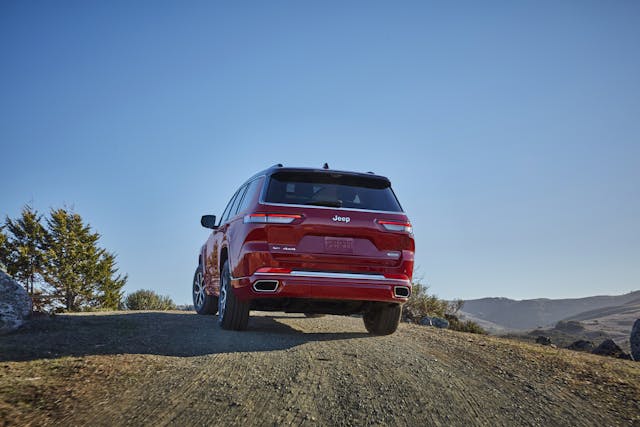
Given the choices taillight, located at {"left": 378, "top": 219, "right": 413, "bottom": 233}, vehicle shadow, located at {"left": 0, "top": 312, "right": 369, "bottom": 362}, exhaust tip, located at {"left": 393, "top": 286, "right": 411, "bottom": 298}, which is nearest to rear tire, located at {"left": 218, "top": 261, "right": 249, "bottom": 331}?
vehicle shadow, located at {"left": 0, "top": 312, "right": 369, "bottom": 362}

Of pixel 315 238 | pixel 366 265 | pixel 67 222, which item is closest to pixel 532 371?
pixel 366 265

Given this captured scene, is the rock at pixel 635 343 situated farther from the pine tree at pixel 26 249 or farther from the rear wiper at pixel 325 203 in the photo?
the pine tree at pixel 26 249

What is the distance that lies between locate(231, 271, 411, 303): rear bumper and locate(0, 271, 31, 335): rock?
299 cm

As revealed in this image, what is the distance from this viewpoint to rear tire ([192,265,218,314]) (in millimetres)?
9438

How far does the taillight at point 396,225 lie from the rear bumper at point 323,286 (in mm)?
582

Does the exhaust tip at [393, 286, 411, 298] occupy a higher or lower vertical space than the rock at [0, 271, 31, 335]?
higher

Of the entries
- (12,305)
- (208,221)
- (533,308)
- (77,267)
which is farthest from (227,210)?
(533,308)

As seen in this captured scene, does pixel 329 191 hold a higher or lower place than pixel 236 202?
lower

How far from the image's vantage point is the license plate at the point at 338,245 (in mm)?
5504

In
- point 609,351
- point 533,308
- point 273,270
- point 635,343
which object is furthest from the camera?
point 533,308

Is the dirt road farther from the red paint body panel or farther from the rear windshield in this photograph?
the rear windshield

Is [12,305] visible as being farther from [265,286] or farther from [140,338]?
[265,286]

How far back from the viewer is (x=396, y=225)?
5.77 meters

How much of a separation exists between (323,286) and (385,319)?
1.51 metres
